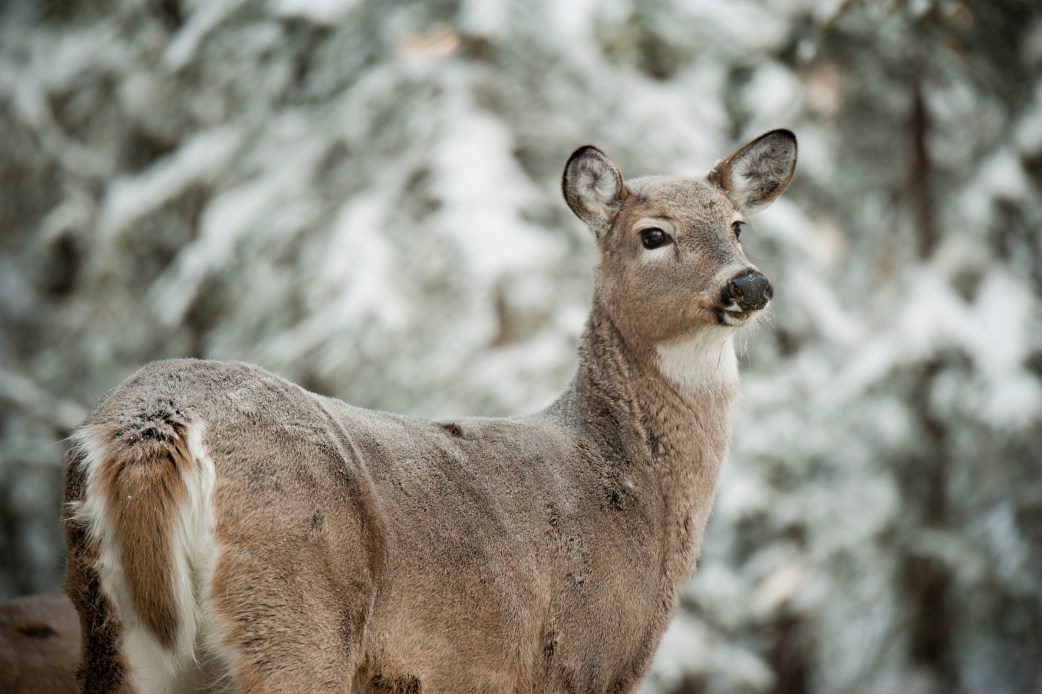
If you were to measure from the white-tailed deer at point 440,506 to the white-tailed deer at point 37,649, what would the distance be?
7.58ft

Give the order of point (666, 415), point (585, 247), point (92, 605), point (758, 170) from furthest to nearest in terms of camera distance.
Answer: point (585, 247) < point (758, 170) < point (666, 415) < point (92, 605)

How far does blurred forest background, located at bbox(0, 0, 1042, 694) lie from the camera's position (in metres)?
10.4

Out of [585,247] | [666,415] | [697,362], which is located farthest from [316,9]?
[666,415]

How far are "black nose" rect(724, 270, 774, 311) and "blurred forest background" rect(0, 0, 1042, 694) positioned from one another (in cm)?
453

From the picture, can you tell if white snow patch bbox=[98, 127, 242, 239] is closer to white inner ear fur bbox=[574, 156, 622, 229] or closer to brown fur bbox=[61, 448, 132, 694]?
white inner ear fur bbox=[574, 156, 622, 229]

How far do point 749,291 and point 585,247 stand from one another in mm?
5724

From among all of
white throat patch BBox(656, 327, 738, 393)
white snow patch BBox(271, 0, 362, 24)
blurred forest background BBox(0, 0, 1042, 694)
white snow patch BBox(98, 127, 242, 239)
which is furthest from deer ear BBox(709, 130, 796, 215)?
white snow patch BBox(98, 127, 242, 239)

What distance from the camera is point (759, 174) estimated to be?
21.2 ft

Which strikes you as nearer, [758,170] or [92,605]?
[92,605]

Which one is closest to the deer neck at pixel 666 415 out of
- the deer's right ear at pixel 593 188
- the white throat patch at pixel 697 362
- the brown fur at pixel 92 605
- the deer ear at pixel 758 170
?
the white throat patch at pixel 697 362

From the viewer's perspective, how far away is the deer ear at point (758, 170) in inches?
249

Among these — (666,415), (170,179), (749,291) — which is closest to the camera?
(749,291)

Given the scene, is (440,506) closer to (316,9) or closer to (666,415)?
(666,415)

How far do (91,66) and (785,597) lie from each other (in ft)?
26.9
